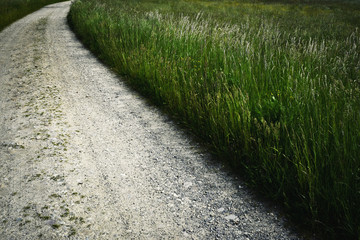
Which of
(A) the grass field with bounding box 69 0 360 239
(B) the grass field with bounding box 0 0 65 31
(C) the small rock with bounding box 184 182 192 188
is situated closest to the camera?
(A) the grass field with bounding box 69 0 360 239

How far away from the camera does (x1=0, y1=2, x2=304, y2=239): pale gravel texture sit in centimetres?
240

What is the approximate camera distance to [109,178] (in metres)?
3.10

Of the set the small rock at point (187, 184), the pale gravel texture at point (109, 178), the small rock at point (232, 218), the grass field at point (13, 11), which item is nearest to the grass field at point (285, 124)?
the pale gravel texture at point (109, 178)

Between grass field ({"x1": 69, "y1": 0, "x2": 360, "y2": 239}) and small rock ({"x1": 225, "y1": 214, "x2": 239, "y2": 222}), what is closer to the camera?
grass field ({"x1": 69, "y1": 0, "x2": 360, "y2": 239})

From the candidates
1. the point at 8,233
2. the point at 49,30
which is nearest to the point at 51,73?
the point at 8,233

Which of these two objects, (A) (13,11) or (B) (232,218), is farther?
(A) (13,11)

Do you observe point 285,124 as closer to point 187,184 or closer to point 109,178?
point 187,184

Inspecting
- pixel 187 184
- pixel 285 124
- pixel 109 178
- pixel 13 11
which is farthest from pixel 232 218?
pixel 13 11

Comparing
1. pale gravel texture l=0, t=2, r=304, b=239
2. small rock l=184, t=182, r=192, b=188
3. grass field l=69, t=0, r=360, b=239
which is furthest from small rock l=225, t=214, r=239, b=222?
small rock l=184, t=182, r=192, b=188

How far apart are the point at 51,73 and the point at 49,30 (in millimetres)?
8144

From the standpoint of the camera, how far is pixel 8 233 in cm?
230

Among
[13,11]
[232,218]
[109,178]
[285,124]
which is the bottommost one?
[232,218]

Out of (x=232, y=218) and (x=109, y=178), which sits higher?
(x=109, y=178)

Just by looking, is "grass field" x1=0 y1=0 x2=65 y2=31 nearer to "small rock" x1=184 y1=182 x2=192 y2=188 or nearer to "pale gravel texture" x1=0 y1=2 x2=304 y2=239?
"pale gravel texture" x1=0 y1=2 x2=304 y2=239
